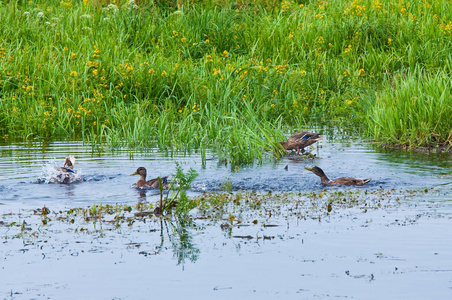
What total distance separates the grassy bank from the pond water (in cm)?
276

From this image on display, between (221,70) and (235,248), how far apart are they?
1007 centimetres

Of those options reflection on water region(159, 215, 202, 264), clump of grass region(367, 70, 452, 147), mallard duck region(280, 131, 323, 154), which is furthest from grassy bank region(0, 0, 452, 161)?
reflection on water region(159, 215, 202, 264)

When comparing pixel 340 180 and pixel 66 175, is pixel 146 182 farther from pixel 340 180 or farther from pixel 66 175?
pixel 340 180

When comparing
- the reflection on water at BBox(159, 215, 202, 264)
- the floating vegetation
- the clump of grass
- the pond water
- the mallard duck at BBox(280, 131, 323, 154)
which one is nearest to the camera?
the pond water

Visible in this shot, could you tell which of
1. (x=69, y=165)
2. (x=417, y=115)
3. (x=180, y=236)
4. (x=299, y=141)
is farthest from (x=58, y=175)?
(x=417, y=115)

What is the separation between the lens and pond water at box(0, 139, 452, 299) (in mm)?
6168

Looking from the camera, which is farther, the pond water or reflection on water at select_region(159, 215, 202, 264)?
reflection on water at select_region(159, 215, 202, 264)

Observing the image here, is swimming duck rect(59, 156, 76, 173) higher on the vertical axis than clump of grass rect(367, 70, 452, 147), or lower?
lower

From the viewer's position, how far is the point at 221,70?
17.0m

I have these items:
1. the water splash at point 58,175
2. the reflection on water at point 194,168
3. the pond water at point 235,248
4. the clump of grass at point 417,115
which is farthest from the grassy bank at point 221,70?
the pond water at point 235,248

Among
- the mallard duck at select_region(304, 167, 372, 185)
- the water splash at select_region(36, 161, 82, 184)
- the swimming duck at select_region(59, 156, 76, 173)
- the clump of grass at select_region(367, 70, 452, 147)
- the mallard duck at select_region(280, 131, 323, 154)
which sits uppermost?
the clump of grass at select_region(367, 70, 452, 147)

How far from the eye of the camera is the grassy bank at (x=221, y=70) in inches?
545

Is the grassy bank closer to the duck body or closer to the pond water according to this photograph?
the duck body

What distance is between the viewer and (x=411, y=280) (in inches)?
248
